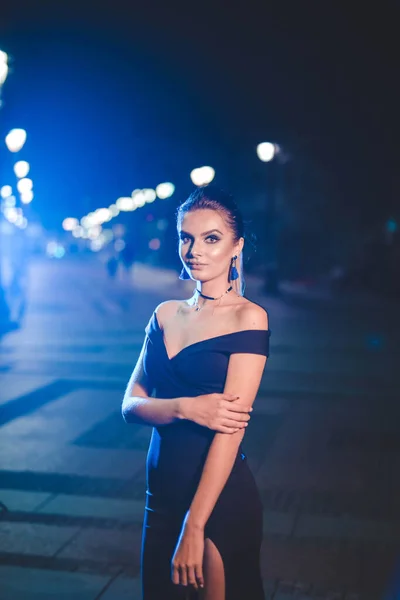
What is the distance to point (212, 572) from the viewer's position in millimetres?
2434

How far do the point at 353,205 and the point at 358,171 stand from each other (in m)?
4.99

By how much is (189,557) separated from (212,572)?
15 centimetres

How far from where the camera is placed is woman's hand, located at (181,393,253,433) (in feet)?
7.76

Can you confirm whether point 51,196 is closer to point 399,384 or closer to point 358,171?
point 358,171

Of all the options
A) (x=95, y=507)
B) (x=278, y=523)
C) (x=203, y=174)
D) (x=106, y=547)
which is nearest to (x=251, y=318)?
(x=106, y=547)

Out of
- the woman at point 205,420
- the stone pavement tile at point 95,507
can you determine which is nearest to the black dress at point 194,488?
the woman at point 205,420

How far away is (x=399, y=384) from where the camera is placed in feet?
39.0

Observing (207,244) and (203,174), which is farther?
(203,174)

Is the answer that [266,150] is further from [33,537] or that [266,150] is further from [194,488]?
[194,488]

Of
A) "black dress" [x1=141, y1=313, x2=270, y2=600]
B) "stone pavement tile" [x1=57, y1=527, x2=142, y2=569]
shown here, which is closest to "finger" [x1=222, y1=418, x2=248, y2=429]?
"black dress" [x1=141, y1=313, x2=270, y2=600]

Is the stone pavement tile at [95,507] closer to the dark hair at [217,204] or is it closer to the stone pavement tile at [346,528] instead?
the stone pavement tile at [346,528]

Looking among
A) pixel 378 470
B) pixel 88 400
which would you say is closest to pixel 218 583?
pixel 378 470

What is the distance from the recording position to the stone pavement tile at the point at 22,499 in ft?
19.5

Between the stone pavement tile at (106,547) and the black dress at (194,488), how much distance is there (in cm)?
244
